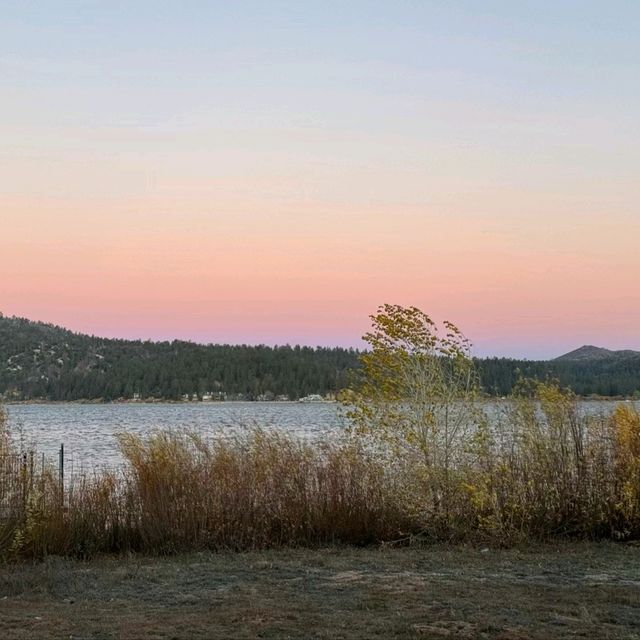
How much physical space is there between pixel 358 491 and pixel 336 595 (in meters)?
4.36

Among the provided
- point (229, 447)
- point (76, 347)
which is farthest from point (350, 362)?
point (229, 447)

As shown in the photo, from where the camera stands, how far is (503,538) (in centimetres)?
1295

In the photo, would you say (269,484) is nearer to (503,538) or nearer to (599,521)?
(503,538)

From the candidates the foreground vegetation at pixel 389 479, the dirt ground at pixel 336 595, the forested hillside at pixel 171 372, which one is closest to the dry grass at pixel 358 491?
the foreground vegetation at pixel 389 479

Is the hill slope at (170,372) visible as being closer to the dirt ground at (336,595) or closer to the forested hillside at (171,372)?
the forested hillside at (171,372)

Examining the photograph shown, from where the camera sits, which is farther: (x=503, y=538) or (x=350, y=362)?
(x=350, y=362)

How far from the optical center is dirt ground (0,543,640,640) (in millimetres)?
7883

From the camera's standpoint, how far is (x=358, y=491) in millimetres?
13750

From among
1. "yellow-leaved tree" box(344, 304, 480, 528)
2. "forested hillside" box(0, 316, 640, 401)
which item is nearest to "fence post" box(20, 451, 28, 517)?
"yellow-leaved tree" box(344, 304, 480, 528)

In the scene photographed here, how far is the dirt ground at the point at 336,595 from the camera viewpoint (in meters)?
7.88

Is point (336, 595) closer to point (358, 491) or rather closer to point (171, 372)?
point (358, 491)

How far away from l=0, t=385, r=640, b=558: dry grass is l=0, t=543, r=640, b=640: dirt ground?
2.14 ft

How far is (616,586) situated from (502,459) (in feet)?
13.9

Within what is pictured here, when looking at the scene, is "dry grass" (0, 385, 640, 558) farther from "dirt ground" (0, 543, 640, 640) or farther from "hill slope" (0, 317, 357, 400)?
"hill slope" (0, 317, 357, 400)
